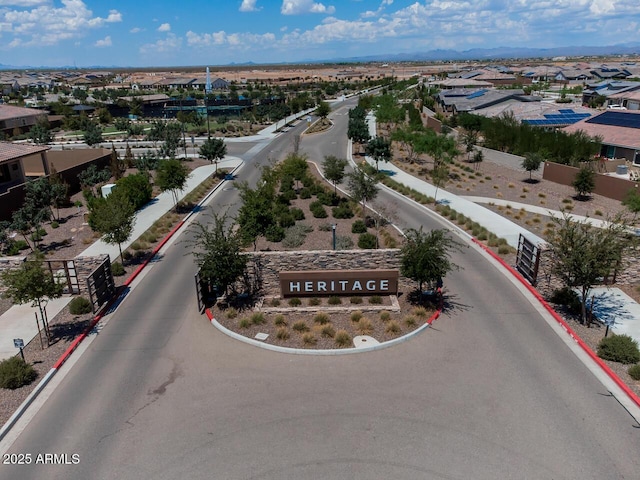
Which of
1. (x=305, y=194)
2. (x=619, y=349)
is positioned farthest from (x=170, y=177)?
(x=619, y=349)

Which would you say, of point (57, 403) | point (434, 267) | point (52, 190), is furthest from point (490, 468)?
point (52, 190)

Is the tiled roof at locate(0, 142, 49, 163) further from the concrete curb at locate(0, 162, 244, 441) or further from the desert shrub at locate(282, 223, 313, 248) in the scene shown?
the desert shrub at locate(282, 223, 313, 248)

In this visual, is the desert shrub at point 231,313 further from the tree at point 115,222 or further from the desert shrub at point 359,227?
the desert shrub at point 359,227

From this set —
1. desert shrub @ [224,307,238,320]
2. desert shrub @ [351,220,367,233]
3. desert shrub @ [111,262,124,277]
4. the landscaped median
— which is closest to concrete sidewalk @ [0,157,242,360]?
desert shrub @ [111,262,124,277]

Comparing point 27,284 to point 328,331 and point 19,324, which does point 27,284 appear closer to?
point 19,324

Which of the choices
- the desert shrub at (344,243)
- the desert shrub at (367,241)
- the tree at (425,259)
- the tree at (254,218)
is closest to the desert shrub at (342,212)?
the desert shrub at (344,243)
